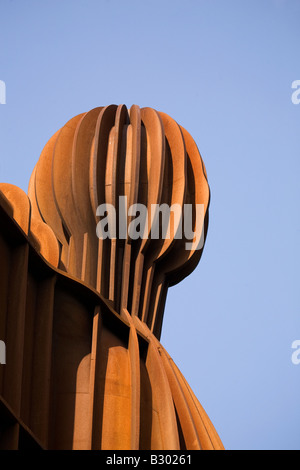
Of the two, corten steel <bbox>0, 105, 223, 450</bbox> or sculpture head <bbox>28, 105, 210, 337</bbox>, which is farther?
sculpture head <bbox>28, 105, 210, 337</bbox>

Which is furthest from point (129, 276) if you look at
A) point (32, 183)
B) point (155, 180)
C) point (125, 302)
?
point (32, 183)

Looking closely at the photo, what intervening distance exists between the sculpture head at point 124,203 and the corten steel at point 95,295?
3 centimetres

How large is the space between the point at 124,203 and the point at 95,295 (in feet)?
15.1

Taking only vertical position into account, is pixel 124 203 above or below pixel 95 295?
above

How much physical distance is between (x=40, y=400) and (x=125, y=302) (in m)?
5.39

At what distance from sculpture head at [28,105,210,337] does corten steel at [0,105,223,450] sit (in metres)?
0.03

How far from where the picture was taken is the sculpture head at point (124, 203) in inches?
937

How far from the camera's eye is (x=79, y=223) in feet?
79.5

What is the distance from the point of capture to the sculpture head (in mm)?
23797

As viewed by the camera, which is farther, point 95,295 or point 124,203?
point 124,203

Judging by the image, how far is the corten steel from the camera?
59.0 ft

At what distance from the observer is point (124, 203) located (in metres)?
24.2

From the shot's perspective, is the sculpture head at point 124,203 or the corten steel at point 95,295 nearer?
the corten steel at point 95,295
